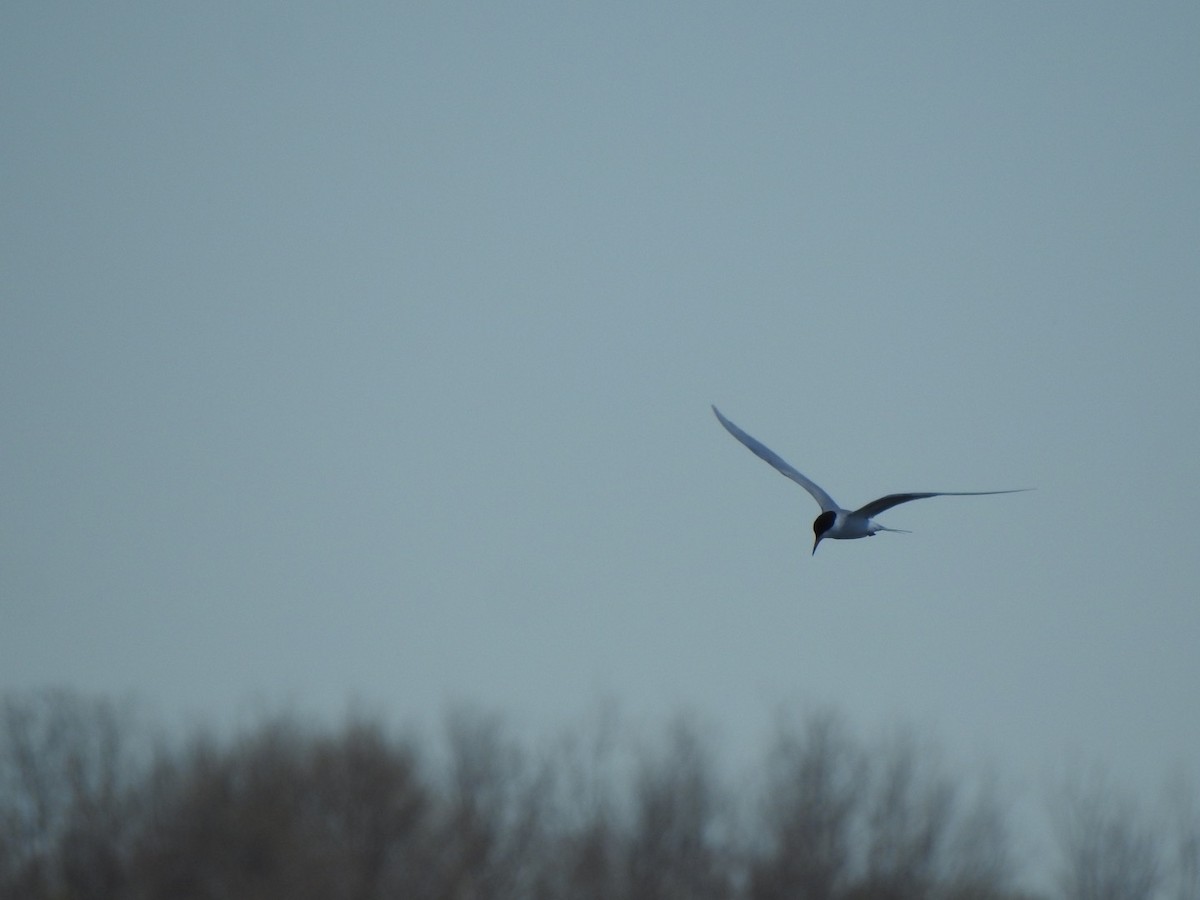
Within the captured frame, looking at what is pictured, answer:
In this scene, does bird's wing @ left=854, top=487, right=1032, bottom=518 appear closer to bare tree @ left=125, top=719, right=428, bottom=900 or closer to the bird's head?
the bird's head

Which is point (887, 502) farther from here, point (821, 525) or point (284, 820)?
point (284, 820)

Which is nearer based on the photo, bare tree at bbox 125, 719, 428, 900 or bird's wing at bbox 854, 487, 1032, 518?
bird's wing at bbox 854, 487, 1032, 518

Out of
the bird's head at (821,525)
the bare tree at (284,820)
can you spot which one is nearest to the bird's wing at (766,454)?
the bird's head at (821,525)

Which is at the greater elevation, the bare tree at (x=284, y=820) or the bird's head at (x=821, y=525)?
the bird's head at (x=821, y=525)

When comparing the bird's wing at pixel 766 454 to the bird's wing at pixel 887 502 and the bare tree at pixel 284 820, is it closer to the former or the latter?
the bird's wing at pixel 887 502

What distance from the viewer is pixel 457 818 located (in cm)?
3906

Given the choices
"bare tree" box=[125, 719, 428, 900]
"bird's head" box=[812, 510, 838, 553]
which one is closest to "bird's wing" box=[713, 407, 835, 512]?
"bird's head" box=[812, 510, 838, 553]

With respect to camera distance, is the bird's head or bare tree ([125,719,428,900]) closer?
the bird's head

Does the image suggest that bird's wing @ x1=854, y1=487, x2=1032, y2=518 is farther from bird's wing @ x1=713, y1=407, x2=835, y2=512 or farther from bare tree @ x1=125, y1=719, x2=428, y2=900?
bare tree @ x1=125, y1=719, x2=428, y2=900

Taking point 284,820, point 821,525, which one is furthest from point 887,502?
point 284,820

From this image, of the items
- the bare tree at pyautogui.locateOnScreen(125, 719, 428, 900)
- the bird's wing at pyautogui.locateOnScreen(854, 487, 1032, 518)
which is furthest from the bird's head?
the bare tree at pyautogui.locateOnScreen(125, 719, 428, 900)

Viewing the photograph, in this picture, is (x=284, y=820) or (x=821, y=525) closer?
(x=821, y=525)

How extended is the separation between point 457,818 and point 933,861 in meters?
9.93

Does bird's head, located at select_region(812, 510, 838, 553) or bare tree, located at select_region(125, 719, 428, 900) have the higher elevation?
bird's head, located at select_region(812, 510, 838, 553)
